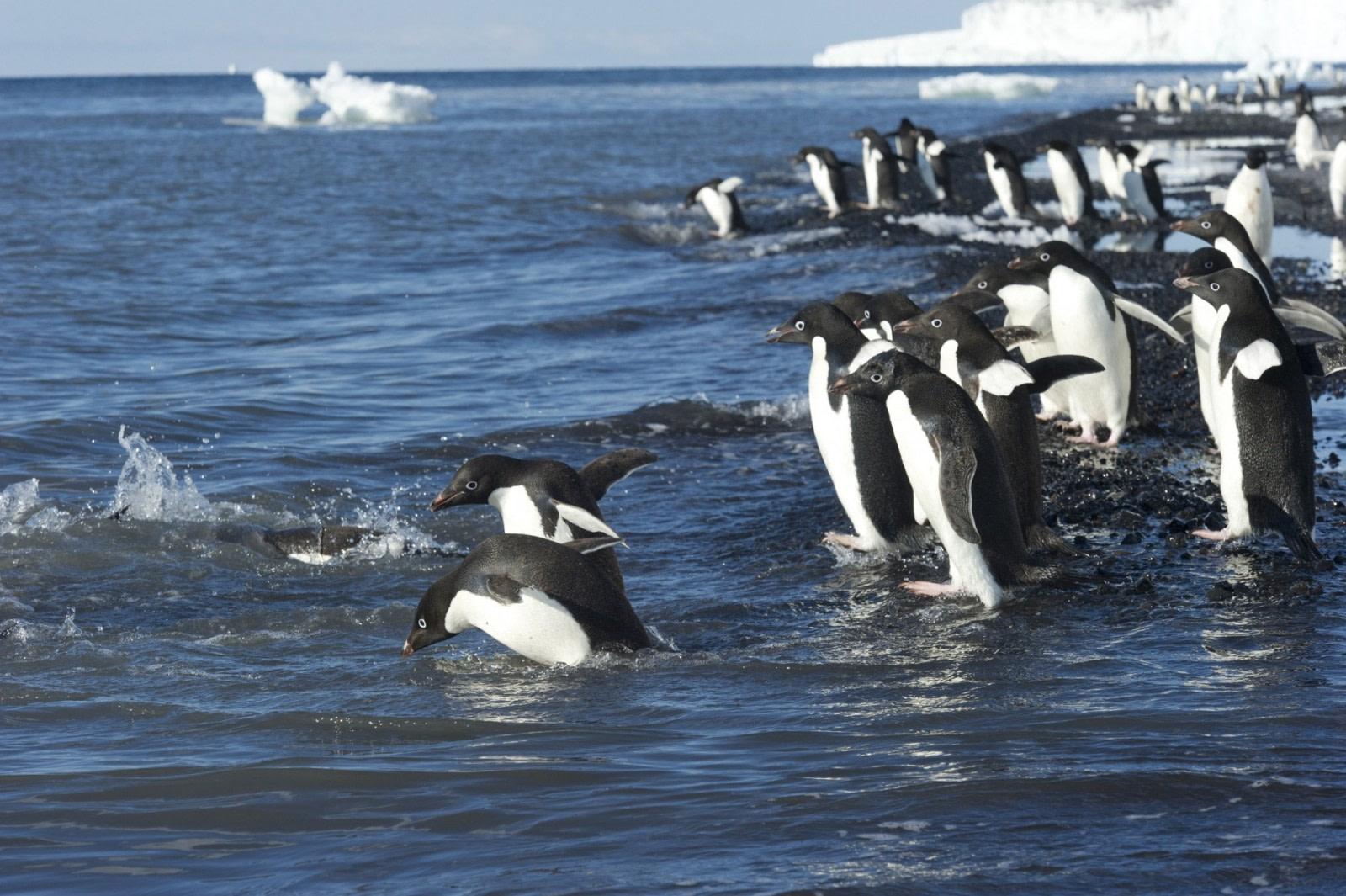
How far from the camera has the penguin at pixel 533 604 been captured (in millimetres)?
4797

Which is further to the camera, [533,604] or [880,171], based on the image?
[880,171]

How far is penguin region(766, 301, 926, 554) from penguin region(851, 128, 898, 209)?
1623cm

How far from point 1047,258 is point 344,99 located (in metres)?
45.9

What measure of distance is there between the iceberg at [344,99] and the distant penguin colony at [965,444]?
44.9 m

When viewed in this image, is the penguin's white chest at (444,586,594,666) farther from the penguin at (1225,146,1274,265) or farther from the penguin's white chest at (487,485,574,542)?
the penguin at (1225,146,1274,265)

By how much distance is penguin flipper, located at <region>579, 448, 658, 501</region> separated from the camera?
594 cm

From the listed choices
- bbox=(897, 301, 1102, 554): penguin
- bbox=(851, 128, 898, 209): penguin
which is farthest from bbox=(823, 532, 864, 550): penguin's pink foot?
bbox=(851, 128, 898, 209): penguin

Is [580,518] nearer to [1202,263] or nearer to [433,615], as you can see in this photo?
[433,615]

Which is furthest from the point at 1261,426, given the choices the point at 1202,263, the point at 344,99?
the point at 344,99

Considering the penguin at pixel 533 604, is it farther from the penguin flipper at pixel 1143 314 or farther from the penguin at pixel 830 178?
the penguin at pixel 830 178

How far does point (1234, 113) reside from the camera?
4453 centimetres

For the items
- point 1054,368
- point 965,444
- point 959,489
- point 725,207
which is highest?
point 725,207

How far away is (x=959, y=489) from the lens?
5.30 metres

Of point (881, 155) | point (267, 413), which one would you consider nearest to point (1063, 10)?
point (881, 155)
